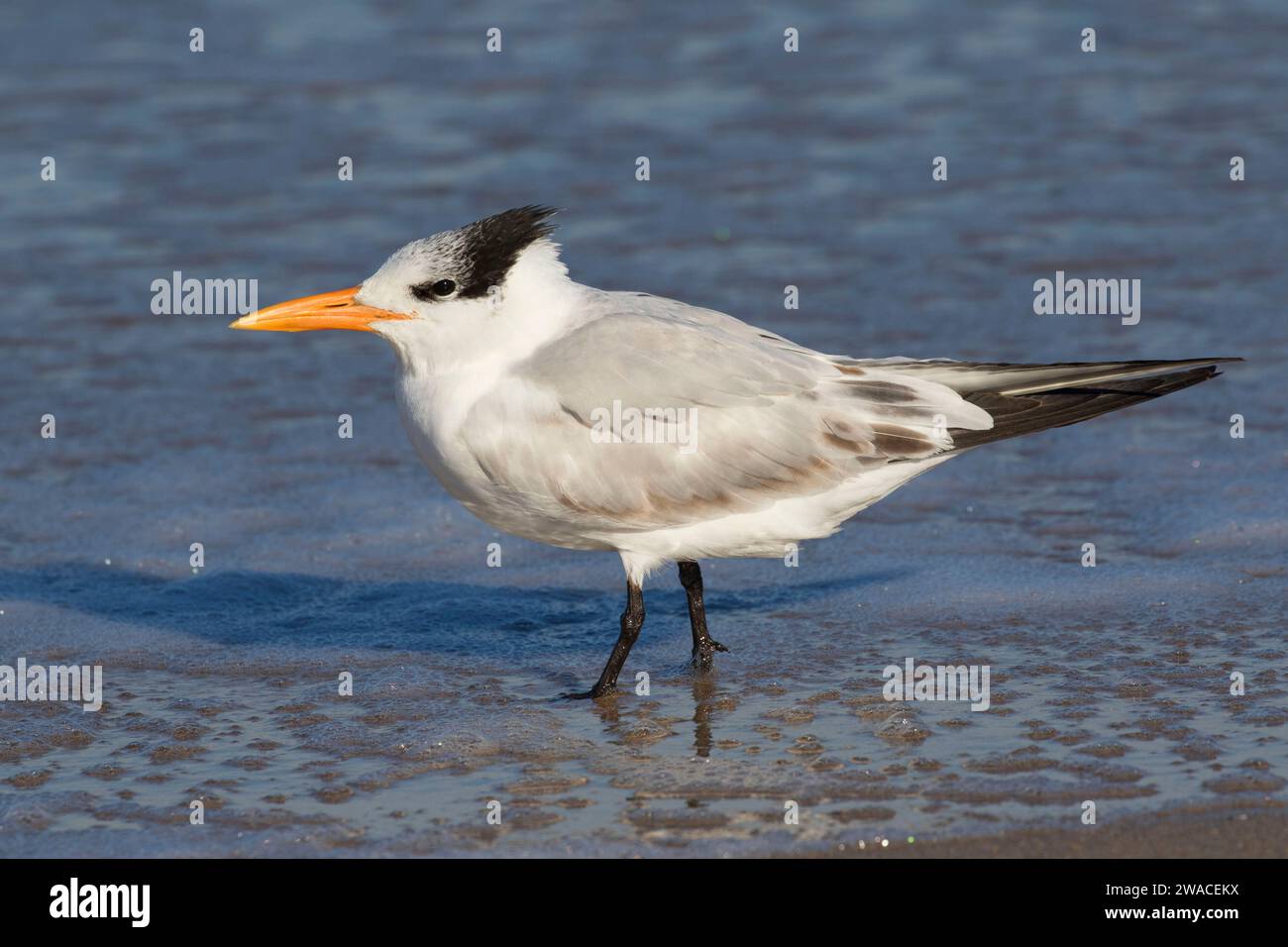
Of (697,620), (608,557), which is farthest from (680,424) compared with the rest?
(608,557)

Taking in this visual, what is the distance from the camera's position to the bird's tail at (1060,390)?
6.12 meters

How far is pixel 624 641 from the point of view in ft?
20.5

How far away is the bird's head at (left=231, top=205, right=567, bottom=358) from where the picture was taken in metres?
6.08

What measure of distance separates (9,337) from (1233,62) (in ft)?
29.4

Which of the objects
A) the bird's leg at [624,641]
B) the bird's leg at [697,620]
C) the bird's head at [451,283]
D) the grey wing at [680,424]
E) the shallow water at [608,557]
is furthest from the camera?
the bird's leg at [697,620]

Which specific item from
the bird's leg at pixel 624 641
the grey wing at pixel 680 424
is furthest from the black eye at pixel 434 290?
the bird's leg at pixel 624 641

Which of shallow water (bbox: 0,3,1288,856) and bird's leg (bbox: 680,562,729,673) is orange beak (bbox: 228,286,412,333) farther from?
bird's leg (bbox: 680,562,729,673)

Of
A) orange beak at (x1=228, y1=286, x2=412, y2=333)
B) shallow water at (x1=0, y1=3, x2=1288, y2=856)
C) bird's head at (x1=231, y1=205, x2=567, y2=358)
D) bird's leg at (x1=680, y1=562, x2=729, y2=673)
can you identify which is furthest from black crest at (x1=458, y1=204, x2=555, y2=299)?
shallow water at (x1=0, y1=3, x2=1288, y2=856)

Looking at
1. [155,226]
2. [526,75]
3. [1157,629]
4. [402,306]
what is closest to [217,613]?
[402,306]

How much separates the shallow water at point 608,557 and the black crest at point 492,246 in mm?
1357

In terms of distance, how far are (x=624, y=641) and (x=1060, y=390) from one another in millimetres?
1667

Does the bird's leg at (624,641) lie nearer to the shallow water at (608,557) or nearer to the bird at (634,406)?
the bird at (634,406)

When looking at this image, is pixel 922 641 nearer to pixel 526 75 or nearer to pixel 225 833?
pixel 225 833

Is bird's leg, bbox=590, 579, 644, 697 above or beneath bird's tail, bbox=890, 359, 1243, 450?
beneath
